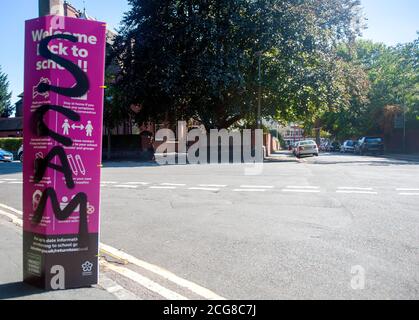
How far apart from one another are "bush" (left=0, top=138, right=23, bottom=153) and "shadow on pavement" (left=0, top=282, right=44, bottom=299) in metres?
39.2

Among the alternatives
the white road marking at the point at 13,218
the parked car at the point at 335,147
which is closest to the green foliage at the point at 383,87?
the parked car at the point at 335,147

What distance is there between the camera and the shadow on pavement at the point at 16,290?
398 centimetres

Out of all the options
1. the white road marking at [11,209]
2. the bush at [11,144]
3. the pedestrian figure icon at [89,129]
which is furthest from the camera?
the bush at [11,144]

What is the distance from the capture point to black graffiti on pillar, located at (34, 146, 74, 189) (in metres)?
4.09

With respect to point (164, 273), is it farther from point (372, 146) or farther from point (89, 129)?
point (372, 146)

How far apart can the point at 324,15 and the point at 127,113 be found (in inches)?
657

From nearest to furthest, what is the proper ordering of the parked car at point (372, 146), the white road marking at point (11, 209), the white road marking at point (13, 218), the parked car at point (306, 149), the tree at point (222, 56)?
1. the white road marking at point (13, 218)
2. the white road marking at point (11, 209)
3. the tree at point (222, 56)
4. the parked car at point (306, 149)
5. the parked car at point (372, 146)

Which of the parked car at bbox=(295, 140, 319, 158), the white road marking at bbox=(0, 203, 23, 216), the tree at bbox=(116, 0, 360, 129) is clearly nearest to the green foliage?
the parked car at bbox=(295, 140, 319, 158)

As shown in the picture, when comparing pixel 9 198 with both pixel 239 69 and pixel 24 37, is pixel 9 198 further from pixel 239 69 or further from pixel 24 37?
pixel 239 69

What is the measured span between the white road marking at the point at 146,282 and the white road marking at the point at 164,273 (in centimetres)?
20

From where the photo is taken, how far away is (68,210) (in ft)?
13.7

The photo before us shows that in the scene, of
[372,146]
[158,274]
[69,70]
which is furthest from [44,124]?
[372,146]

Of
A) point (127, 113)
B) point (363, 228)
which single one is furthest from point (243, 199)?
point (127, 113)

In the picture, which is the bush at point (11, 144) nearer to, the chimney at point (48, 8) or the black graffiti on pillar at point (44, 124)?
the chimney at point (48, 8)
